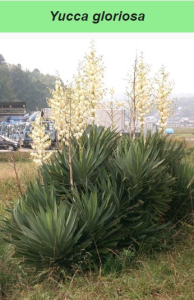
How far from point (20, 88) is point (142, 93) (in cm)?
8325

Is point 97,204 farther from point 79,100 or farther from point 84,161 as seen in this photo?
point 79,100

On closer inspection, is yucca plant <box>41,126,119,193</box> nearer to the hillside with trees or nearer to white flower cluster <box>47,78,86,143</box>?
white flower cluster <box>47,78,86,143</box>

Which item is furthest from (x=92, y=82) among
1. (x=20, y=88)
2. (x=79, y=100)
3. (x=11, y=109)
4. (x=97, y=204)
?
(x=20, y=88)

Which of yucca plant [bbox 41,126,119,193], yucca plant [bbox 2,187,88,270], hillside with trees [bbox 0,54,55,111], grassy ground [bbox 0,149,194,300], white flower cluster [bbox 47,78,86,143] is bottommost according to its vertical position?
grassy ground [bbox 0,149,194,300]

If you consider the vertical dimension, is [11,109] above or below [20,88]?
below

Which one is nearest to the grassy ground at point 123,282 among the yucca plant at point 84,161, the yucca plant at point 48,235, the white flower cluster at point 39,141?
the yucca plant at point 48,235

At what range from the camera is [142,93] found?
27.7ft

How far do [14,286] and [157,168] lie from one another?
2543 millimetres

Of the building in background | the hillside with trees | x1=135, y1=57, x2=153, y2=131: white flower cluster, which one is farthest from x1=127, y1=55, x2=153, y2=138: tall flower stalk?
the hillside with trees

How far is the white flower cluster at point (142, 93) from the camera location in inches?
329

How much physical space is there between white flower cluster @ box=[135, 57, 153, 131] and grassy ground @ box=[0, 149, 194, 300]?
2979 mm

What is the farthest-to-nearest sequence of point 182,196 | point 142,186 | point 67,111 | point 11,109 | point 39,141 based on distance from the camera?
point 11,109, point 39,141, point 67,111, point 182,196, point 142,186

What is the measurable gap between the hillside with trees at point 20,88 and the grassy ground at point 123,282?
7124 cm

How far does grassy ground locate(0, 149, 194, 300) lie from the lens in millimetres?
4965
